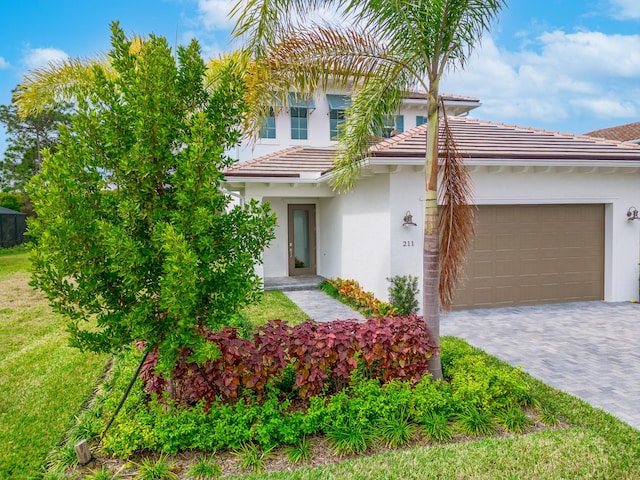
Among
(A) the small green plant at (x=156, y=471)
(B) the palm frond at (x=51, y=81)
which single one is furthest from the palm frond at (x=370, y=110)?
(B) the palm frond at (x=51, y=81)

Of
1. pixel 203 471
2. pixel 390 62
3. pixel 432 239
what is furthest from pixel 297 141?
pixel 203 471

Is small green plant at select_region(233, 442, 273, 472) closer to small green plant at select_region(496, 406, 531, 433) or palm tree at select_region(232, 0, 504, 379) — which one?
palm tree at select_region(232, 0, 504, 379)

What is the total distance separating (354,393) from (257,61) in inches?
Result: 182

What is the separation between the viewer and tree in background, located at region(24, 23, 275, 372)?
157 inches

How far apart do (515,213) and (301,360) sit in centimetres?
801

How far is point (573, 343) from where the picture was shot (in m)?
7.76

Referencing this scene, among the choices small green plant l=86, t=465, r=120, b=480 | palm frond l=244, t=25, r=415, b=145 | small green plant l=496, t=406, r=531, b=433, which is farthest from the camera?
palm frond l=244, t=25, r=415, b=145

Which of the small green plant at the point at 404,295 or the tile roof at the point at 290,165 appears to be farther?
the tile roof at the point at 290,165

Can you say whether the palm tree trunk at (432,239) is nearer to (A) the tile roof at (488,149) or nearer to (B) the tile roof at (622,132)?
(A) the tile roof at (488,149)

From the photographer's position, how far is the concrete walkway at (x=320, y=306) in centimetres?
1017

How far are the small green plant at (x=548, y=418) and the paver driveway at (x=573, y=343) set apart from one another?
75 centimetres

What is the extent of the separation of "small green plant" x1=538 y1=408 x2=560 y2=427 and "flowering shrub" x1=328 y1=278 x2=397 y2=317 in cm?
414

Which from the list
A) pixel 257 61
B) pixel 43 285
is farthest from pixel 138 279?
pixel 257 61

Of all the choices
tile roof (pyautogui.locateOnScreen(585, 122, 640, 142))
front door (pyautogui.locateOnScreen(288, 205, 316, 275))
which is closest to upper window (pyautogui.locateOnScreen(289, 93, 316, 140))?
front door (pyautogui.locateOnScreen(288, 205, 316, 275))
